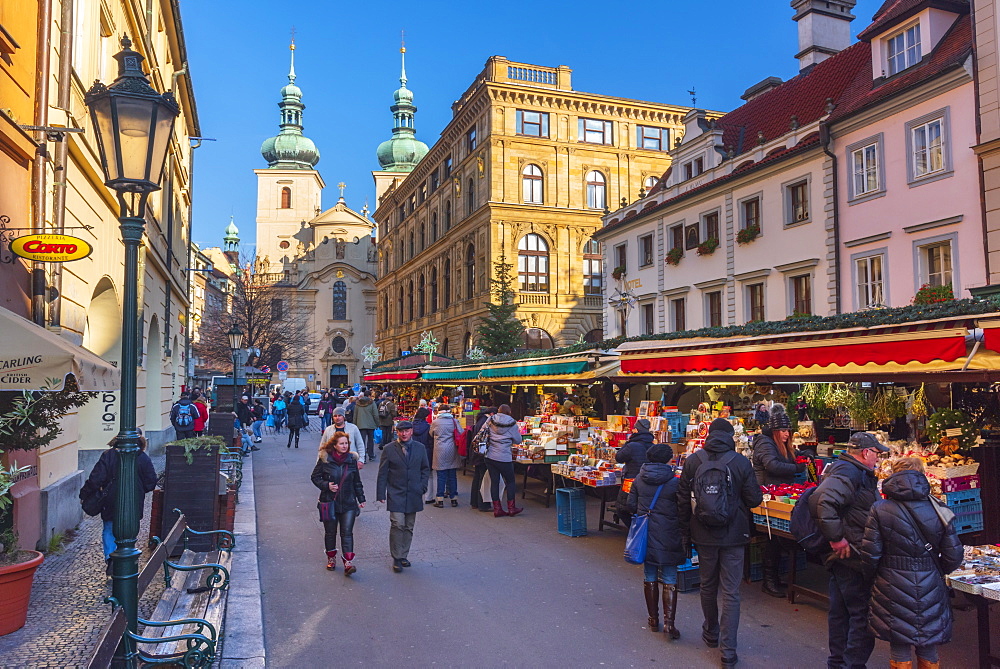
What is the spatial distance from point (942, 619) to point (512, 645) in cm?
328

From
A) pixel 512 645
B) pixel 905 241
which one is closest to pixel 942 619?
pixel 512 645

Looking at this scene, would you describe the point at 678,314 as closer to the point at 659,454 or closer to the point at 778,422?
the point at 778,422

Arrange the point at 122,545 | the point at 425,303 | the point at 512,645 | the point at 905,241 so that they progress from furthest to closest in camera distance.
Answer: the point at 425,303, the point at 905,241, the point at 512,645, the point at 122,545

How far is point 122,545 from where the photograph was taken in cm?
483

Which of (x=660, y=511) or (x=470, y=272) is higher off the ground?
(x=470, y=272)

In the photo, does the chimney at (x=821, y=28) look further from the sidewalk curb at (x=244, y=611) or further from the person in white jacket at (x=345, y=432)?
the sidewalk curb at (x=244, y=611)

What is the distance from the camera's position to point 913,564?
4867 mm

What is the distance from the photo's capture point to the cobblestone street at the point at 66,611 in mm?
5867

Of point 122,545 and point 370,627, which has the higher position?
point 122,545

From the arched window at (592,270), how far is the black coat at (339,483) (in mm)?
39107

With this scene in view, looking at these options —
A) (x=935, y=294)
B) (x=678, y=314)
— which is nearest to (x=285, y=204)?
(x=678, y=314)

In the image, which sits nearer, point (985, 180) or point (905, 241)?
point (985, 180)

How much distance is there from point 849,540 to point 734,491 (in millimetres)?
1016

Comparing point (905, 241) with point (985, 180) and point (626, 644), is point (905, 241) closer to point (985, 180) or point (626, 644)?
point (985, 180)
